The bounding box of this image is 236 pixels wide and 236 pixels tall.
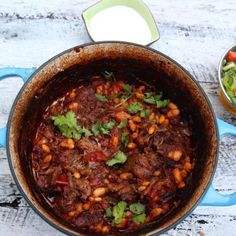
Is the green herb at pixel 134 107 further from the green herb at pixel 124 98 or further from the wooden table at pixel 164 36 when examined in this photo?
the wooden table at pixel 164 36

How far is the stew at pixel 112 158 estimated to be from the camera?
83.0 inches

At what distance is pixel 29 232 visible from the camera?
2283 millimetres

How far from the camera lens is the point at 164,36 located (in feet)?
8.61

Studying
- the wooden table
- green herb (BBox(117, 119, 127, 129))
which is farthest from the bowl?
green herb (BBox(117, 119, 127, 129))

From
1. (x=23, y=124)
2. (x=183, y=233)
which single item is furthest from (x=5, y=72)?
(x=183, y=233)

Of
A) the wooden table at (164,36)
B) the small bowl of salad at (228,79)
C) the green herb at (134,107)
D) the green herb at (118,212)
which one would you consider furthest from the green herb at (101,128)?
the small bowl of salad at (228,79)

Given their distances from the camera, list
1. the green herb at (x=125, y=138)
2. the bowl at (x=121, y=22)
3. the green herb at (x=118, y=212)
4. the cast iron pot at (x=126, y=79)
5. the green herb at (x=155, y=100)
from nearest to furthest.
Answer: the cast iron pot at (x=126, y=79) → the green herb at (x=118, y=212) → the green herb at (x=125, y=138) → the green herb at (x=155, y=100) → the bowl at (x=121, y=22)

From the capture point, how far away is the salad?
2404mm

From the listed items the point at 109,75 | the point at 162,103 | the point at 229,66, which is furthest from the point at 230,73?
the point at 109,75

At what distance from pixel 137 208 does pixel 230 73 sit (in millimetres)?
869

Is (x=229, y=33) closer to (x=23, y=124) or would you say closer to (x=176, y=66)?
(x=176, y=66)

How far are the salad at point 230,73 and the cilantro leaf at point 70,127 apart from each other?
0.75 meters

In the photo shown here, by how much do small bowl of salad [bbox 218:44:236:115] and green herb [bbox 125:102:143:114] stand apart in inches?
17.2

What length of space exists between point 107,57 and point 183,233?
0.93 metres
